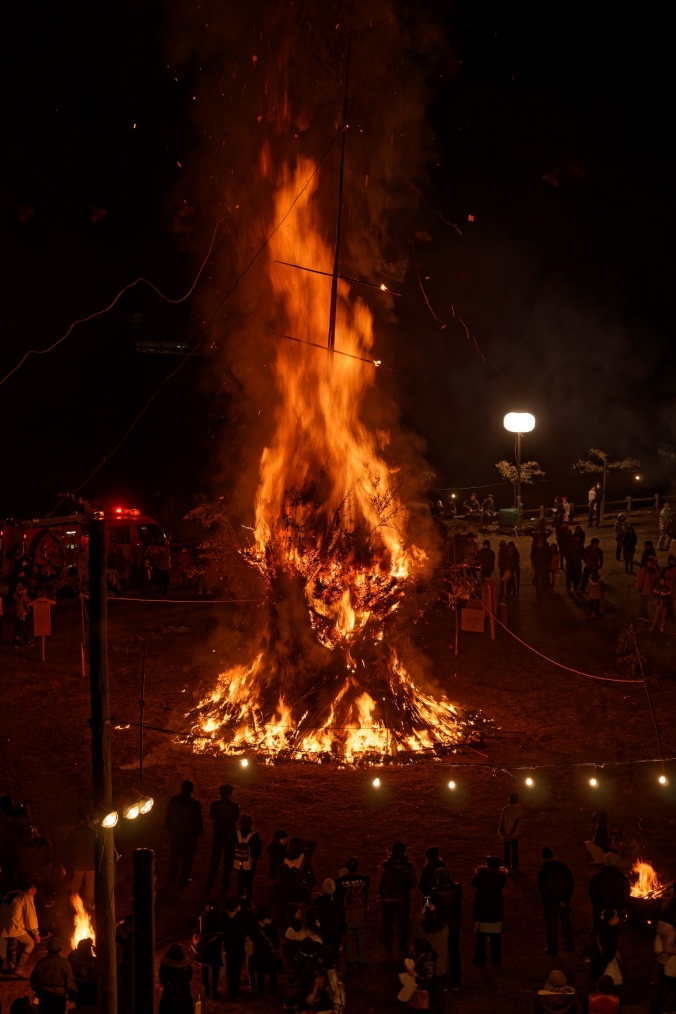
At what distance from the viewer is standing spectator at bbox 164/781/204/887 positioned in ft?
34.5

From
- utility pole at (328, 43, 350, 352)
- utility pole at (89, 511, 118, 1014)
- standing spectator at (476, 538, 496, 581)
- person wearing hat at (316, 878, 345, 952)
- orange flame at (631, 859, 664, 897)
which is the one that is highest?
utility pole at (328, 43, 350, 352)

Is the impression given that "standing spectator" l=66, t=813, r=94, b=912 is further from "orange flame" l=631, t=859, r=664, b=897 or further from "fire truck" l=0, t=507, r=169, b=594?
"fire truck" l=0, t=507, r=169, b=594

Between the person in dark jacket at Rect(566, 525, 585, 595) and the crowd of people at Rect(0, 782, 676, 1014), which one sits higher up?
the person in dark jacket at Rect(566, 525, 585, 595)

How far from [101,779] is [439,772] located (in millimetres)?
8302

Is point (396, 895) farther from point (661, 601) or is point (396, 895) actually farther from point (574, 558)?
point (574, 558)

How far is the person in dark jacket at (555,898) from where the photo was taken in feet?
29.3

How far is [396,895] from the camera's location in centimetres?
911

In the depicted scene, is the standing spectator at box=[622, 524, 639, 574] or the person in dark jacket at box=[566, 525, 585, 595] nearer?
the person in dark jacket at box=[566, 525, 585, 595]

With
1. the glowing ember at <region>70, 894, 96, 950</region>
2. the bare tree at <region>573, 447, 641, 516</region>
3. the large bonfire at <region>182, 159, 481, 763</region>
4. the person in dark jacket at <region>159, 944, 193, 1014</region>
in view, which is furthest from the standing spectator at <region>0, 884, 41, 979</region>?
the bare tree at <region>573, 447, 641, 516</region>

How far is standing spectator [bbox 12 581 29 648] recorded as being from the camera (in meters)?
19.0

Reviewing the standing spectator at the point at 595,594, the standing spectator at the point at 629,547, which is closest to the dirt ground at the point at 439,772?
the standing spectator at the point at 595,594

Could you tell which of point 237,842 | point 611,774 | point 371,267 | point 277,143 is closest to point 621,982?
point 237,842

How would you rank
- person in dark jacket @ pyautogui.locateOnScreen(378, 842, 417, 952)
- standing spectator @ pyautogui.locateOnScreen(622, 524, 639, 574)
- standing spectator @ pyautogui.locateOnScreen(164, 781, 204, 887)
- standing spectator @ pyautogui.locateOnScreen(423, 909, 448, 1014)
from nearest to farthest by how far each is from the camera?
1. standing spectator @ pyautogui.locateOnScreen(423, 909, 448, 1014)
2. person in dark jacket @ pyautogui.locateOnScreen(378, 842, 417, 952)
3. standing spectator @ pyautogui.locateOnScreen(164, 781, 204, 887)
4. standing spectator @ pyautogui.locateOnScreen(622, 524, 639, 574)

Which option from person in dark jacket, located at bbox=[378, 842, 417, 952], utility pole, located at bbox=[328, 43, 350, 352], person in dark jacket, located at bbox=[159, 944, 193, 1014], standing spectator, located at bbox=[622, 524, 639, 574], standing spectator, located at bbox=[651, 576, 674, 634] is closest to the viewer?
person in dark jacket, located at bbox=[159, 944, 193, 1014]
